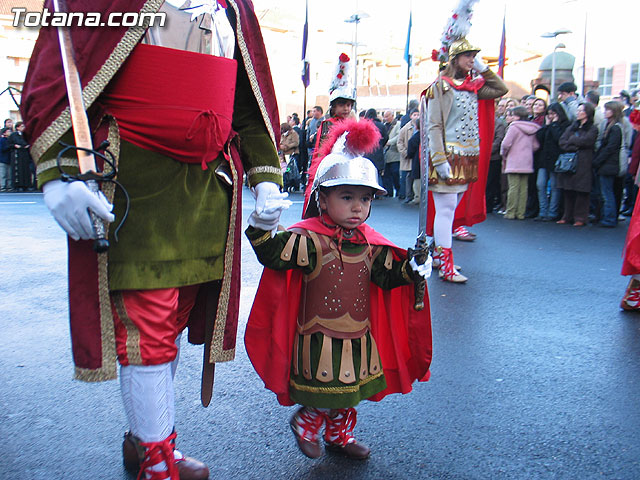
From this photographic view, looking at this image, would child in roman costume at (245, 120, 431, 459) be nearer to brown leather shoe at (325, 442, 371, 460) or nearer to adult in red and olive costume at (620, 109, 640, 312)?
brown leather shoe at (325, 442, 371, 460)

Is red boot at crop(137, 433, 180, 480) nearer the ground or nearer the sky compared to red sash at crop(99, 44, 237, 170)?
nearer the ground

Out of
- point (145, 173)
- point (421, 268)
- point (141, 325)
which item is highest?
point (145, 173)

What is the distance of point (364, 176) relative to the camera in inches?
90.0

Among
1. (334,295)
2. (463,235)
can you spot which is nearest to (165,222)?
(334,295)

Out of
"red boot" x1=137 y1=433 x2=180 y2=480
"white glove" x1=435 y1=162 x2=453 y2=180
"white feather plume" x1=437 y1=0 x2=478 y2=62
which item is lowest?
"red boot" x1=137 y1=433 x2=180 y2=480

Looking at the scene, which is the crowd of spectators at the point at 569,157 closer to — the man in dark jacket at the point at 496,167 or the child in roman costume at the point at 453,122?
the man in dark jacket at the point at 496,167

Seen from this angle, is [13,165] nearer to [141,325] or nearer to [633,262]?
[633,262]

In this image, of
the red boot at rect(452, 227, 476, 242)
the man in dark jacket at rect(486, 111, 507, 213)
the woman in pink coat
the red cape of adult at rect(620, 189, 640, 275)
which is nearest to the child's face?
the red cape of adult at rect(620, 189, 640, 275)

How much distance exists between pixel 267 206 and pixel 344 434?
3.14ft

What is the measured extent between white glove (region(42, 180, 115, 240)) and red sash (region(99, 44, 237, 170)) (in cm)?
28

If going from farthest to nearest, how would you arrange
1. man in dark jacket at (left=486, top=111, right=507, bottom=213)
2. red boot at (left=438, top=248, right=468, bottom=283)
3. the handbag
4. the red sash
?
1. man in dark jacket at (left=486, top=111, right=507, bottom=213)
2. the handbag
3. red boot at (left=438, top=248, right=468, bottom=283)
4. the red sash

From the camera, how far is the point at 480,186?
5.71 m

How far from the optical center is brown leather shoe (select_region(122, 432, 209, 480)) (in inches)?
84.2

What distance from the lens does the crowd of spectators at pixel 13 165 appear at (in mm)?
14203
